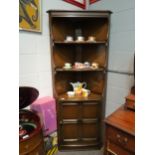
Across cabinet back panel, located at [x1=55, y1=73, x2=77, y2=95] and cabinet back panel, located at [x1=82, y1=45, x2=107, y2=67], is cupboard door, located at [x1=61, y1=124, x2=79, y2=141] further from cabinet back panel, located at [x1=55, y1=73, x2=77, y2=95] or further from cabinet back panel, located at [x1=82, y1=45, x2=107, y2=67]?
cabinet back panel, located at [x1=82, y1=45, x2=107, y2=67]

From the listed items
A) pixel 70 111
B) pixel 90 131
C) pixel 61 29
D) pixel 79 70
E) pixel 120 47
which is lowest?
pixel 90 131

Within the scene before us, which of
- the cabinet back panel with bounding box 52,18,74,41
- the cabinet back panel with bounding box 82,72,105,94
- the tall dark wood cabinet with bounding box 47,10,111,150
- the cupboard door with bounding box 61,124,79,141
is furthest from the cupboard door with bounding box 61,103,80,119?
the cabinet back panel with bounding box 52,18,74,41

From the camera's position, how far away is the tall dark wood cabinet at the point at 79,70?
2021mm

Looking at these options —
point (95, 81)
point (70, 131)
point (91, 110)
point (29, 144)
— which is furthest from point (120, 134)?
point (95, 81)

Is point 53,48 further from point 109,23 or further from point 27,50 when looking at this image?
point 109,23

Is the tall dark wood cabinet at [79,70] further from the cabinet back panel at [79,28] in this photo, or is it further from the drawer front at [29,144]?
the drawer front at [29,144]

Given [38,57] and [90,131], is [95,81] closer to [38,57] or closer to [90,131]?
[90,131]

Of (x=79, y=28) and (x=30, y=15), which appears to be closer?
(x=30, y=15)

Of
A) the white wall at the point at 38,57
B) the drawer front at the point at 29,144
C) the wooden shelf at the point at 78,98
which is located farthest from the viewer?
the wooden shelf at the point at 78,98

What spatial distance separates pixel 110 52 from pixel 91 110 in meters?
0.82

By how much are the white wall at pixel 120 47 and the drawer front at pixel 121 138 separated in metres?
0.83

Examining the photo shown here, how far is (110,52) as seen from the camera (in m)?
2.16

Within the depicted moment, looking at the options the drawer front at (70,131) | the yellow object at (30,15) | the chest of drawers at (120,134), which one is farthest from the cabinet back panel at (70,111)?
the yellow object at (30,15)

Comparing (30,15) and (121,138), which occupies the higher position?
(30,15)
